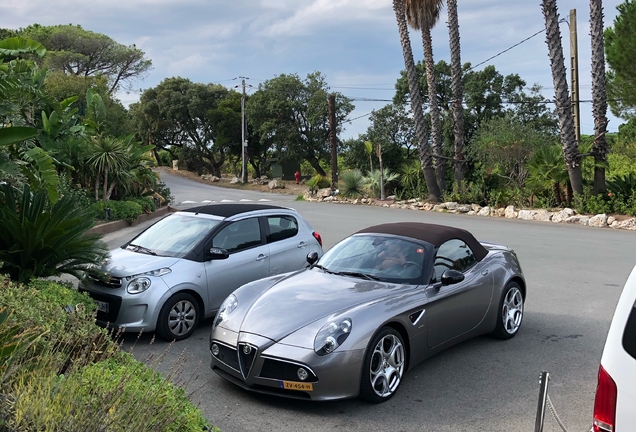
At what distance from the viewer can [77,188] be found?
2025 centimetres

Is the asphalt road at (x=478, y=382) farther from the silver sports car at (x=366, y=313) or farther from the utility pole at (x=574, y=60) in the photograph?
the utility pole at (x=574, y=60)

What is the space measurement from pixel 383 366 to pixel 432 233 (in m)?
1.99

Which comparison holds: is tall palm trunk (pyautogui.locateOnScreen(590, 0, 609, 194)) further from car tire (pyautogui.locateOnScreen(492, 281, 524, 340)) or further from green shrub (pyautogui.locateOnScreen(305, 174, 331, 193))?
green shrub (pyautogui.locateOnScreen(305, 174, 331, 193))

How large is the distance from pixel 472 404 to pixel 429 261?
1.59 meters

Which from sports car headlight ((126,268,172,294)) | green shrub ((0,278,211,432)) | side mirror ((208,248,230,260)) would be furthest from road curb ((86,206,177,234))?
green shrub ((0,278,211,432))

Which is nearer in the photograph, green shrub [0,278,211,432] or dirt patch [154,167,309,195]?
green shrub [0,278,211,432]

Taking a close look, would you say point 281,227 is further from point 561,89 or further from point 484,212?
point 484,212

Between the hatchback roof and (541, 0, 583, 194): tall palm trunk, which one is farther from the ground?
(541, 0, 583, 194): tall palm trunk

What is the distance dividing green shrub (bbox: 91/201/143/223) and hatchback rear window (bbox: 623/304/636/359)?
18.0 meters

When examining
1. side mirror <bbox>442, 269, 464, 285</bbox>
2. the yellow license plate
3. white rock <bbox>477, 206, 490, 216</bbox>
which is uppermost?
side mirror <bbox>442, 269, 464, 285</bbox>

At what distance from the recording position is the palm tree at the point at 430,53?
28891 millimetres

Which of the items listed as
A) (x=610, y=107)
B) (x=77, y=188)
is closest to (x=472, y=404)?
(x=77, y=188)

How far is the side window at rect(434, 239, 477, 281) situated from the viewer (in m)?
6.54

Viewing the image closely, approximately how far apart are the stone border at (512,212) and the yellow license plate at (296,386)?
1755cm
